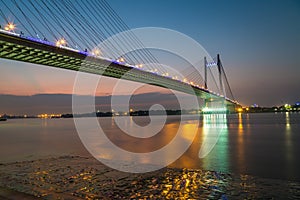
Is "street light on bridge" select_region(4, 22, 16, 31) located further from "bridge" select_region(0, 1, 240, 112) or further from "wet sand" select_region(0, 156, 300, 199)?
"wet sand" select_region(0, 156, 300, 199)

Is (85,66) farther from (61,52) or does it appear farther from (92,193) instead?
(92,193)

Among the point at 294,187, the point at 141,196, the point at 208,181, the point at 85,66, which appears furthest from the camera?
the point at 85,66

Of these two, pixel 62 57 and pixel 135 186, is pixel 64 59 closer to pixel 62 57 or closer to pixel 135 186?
pixel 62 57

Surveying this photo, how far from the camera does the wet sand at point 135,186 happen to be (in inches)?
204

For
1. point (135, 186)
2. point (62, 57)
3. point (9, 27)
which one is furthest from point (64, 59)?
point (135, 186)

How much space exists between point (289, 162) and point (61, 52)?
78.5 feet

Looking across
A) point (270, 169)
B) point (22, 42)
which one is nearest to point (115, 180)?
point (270, 169)

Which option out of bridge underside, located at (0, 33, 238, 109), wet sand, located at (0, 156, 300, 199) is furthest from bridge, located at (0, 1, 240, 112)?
wet sand, located at (0, 156, 300, 199)

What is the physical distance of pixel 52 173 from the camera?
7.60 metres

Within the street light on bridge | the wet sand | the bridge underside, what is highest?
the street light on bridge

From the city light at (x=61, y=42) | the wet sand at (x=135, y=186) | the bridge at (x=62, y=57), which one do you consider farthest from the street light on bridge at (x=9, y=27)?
the wet sand at (x=135, y=186)

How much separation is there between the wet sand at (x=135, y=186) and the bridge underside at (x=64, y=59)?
61.9 feet

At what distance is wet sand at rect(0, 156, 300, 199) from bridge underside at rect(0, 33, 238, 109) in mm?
18867

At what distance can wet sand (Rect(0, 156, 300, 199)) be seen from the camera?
517cm
